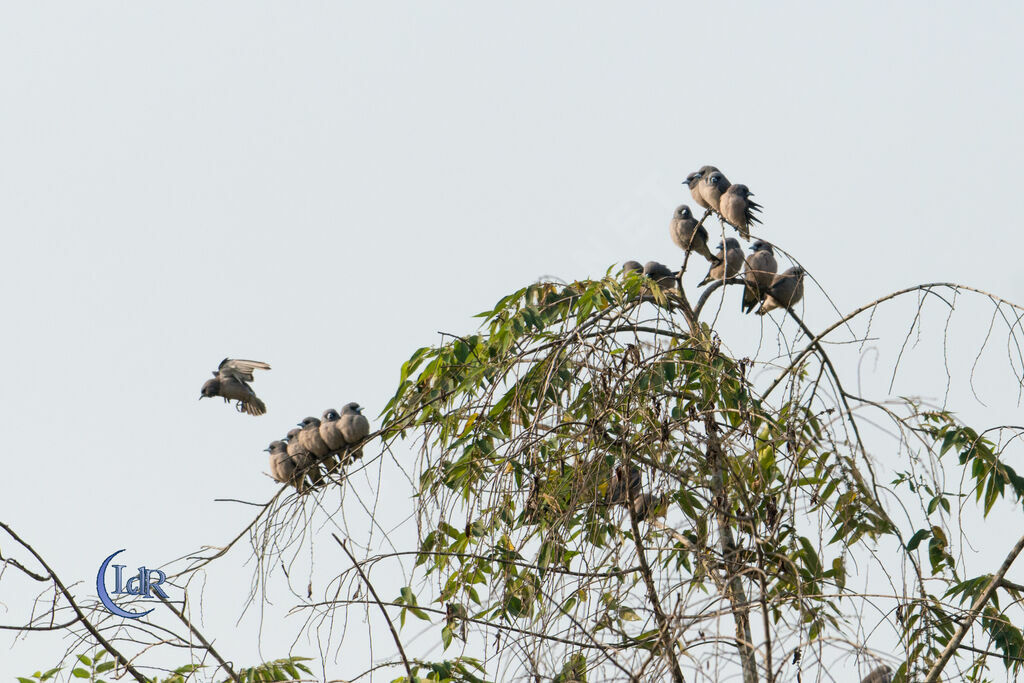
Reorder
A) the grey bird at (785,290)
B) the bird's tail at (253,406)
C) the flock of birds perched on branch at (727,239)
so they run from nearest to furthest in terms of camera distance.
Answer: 1. the grey bird at (785,290)
2. the flock of birds perched on branch at (727,239)
3. the bird's tail at (253,406)

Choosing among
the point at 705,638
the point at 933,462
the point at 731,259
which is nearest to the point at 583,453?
the point at 705,638

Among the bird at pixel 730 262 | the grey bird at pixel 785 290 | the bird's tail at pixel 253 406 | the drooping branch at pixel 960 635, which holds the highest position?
the bird's tail at pixel 253 406

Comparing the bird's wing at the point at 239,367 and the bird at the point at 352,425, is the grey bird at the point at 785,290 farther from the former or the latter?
the bird's wing at the point at 239,367

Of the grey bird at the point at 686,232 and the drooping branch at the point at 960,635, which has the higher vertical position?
the grey bird at the point at 686,232

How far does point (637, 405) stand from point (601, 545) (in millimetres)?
443

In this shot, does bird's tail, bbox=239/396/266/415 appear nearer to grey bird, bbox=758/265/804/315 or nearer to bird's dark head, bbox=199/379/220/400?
bird's dark head, bbox=199/379/220/400

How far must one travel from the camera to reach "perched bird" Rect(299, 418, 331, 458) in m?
5.92

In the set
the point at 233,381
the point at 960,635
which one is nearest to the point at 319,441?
the point at 233,381

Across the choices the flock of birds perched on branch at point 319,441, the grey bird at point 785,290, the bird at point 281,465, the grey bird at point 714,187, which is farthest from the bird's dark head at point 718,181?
the bird at point 281,465

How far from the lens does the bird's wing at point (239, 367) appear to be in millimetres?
6781

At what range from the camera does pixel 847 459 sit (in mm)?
3244

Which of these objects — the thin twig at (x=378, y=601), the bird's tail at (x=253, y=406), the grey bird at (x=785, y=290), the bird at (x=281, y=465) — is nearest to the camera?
the thin twig at (x=378, y=601)

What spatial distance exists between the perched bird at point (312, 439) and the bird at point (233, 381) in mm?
821

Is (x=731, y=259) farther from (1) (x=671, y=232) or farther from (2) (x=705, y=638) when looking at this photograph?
(2) (x=705, y=638)
